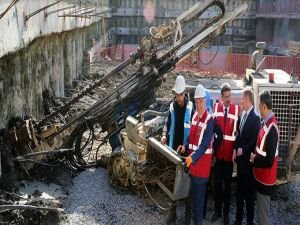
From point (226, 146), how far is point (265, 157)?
706 mm

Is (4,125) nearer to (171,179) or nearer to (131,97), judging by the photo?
(131,97)

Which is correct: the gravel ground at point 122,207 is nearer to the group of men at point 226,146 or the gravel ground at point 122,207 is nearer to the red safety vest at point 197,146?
the group of men at point 226,146

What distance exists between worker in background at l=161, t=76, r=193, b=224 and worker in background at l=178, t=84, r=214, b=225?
43 cm

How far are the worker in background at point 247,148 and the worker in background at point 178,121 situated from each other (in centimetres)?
76

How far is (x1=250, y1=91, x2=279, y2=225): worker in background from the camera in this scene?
5719 millimetres

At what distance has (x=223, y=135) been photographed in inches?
250

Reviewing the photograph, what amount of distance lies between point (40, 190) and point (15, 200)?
98cm

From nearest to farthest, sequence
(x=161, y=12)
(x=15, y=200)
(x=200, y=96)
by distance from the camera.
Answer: (x=200, y=96) < (x=15, y=200) < (x=161, y=12)

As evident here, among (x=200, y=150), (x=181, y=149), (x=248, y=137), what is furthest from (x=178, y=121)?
(x=248, y=137)

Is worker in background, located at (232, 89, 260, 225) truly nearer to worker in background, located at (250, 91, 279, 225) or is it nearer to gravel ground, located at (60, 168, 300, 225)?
worker in background, located at (250, 91, 279, 225)

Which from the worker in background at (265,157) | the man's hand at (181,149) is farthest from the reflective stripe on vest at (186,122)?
the worker in background at (265,157)

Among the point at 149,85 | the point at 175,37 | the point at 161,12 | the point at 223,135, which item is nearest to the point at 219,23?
the point at 175,37

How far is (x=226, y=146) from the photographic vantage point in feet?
20.8

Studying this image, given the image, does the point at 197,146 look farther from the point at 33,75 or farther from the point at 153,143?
the point at 33,75
